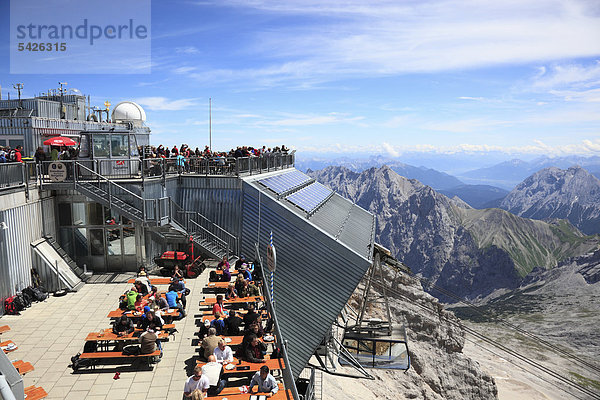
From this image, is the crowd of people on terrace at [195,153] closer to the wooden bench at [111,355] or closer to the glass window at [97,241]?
the glass window at [97,241]

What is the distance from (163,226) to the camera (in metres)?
23.0

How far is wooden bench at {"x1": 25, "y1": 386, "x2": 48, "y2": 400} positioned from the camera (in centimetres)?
1145

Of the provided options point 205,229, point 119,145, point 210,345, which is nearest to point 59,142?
point 119,145

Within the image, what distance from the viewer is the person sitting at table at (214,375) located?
37.4ft

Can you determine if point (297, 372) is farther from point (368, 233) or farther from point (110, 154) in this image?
point (110, 154)

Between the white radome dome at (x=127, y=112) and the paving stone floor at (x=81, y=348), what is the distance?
2734 centimetres

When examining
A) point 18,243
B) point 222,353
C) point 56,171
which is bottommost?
point 222,353

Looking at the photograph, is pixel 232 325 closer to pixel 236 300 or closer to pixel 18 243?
pixel 236 300

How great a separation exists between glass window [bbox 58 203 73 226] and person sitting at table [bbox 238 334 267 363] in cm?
1486

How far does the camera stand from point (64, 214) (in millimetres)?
22953

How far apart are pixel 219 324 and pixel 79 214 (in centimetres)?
1297

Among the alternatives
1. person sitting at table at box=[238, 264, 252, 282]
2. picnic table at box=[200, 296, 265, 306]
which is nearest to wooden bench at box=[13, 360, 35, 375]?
picnic table at box=[200, 296, 265, 306]

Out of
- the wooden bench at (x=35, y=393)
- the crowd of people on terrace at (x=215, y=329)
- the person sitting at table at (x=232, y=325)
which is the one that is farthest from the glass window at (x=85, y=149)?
the wooden bench at (x=35, y=393)

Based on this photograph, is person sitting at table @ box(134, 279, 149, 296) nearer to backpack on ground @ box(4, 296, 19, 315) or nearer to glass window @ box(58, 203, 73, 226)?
backpack on ground @ box(4, 296, 19, 315)
